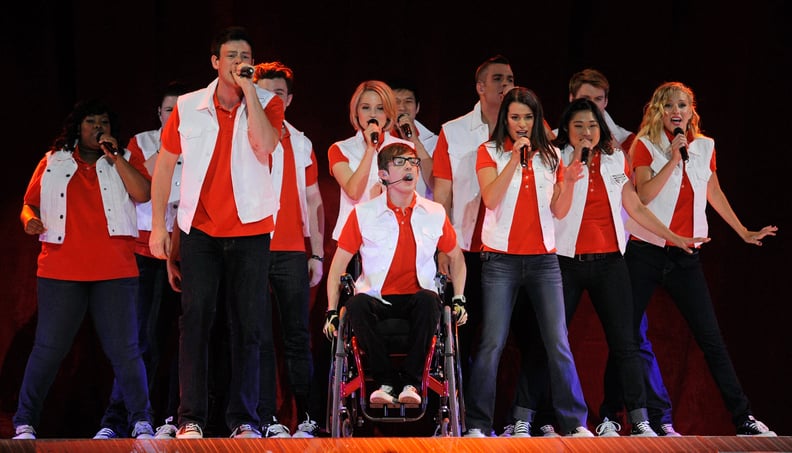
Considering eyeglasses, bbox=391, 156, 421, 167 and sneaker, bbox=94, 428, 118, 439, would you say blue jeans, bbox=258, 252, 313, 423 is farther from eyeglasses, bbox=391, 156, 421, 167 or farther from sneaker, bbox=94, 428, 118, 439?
sneaker, bbox=94, 428, 118, 439

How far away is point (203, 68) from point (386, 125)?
1360mm

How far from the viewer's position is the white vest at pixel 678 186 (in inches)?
187

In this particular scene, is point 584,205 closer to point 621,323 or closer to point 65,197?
point 621,323

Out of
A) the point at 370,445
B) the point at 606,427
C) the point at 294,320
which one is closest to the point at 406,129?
the point at 294,320

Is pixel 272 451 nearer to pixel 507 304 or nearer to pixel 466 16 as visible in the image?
pixel 507 304

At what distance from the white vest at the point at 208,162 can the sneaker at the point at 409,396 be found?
0.94 metres

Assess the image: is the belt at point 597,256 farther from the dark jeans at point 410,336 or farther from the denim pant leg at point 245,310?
the denim pant leg at point 245,310

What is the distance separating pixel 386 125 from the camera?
4836 millimetres

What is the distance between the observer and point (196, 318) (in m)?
3.81

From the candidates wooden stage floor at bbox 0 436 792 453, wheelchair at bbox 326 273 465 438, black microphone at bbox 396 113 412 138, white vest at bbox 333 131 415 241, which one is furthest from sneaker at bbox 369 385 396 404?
black microphone at bbox 396 113 412 138

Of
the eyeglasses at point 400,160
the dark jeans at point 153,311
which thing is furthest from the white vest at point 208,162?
the dark jeans at point 153,311

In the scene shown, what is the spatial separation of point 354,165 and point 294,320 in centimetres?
87

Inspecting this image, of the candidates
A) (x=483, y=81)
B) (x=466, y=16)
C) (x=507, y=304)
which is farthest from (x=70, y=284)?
(x=466, y=16)

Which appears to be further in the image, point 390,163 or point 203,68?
point 203,68
